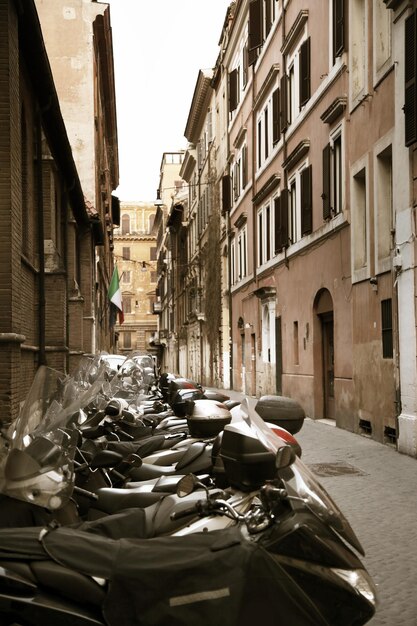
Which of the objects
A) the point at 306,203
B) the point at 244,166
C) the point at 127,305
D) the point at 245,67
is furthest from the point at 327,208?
the point at 127,305

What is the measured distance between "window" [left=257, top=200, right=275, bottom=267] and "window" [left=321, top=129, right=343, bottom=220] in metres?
7.10

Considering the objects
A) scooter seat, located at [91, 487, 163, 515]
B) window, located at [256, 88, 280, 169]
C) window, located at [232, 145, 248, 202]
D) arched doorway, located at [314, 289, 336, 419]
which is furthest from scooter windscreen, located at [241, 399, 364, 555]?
window, located at [232, 145, 248, 202]

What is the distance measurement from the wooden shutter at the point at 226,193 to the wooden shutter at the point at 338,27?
678 inches

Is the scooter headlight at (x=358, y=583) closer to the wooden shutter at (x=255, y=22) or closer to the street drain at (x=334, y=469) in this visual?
the street drain at (x=334, y=469)

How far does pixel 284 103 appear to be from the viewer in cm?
2259

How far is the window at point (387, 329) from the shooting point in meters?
13.6

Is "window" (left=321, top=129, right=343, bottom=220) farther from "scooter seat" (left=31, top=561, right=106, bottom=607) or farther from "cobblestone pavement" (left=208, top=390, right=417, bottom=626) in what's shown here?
"scooter seat" (left=31, top=561, right=106, bottom=607)

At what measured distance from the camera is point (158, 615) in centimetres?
297

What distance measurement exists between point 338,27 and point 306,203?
4062 millimetres

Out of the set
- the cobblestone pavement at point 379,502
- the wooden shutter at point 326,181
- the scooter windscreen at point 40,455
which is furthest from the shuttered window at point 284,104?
the scooter windscreen at point 40,455

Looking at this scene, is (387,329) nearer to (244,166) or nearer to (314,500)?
(314,500)

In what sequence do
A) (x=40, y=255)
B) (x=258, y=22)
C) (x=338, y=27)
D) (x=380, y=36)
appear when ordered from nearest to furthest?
1. (x=380, y=36)
2. (x=40, y=255)
3. (x=338, y=27)
4. (x=258, y=22)

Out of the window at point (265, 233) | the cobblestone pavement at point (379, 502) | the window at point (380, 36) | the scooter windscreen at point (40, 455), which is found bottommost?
the cobblestone pavement at point (379, 502)

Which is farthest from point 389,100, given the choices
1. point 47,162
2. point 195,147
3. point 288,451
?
point 195,147
